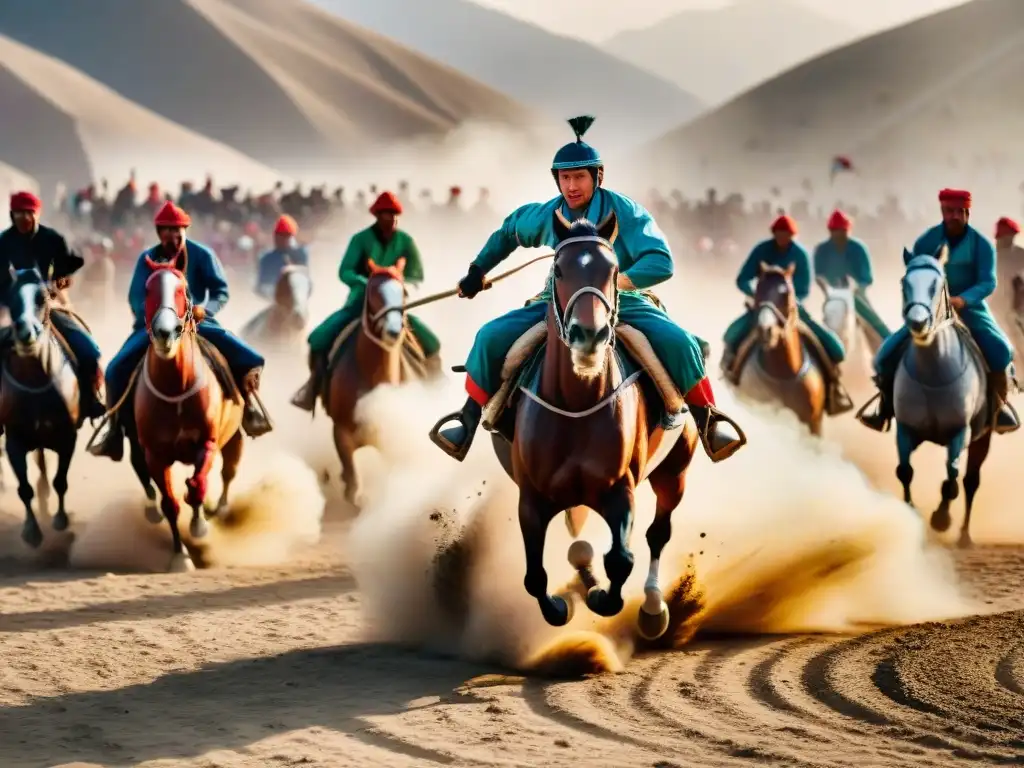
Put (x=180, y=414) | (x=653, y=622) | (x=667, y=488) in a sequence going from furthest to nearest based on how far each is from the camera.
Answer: (x=180, y=414) < (x=667, y=488) < (x=653, y=622)

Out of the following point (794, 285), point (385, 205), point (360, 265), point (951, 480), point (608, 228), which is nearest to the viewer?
point (608, 228)

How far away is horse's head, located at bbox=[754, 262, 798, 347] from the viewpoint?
50.8ft

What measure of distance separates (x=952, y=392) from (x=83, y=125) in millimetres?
92269

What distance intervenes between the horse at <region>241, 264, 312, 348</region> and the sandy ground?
25.8ft

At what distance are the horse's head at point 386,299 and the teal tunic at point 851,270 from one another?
6.49 metres

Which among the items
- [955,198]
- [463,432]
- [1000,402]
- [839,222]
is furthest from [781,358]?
[463,432]

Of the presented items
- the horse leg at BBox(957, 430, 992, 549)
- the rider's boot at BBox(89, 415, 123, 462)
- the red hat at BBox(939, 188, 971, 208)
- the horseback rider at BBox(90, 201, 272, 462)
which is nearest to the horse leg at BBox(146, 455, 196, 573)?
the rider's boot at BBox(89, 415, 123, 462)

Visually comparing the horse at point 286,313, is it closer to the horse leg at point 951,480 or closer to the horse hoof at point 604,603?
the horse leg at point 951,480

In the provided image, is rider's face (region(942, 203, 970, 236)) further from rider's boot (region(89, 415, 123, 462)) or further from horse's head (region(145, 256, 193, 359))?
rider's boot (region(89, 415, 123, 462))

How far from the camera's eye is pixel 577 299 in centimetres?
761

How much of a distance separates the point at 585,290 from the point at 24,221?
7.06m

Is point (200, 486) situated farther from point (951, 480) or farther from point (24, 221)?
point (951, 480)

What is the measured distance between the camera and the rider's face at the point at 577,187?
344 inches

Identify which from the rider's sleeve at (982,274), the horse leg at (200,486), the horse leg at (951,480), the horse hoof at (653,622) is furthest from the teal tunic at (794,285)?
the horse hoof at (653,622)
